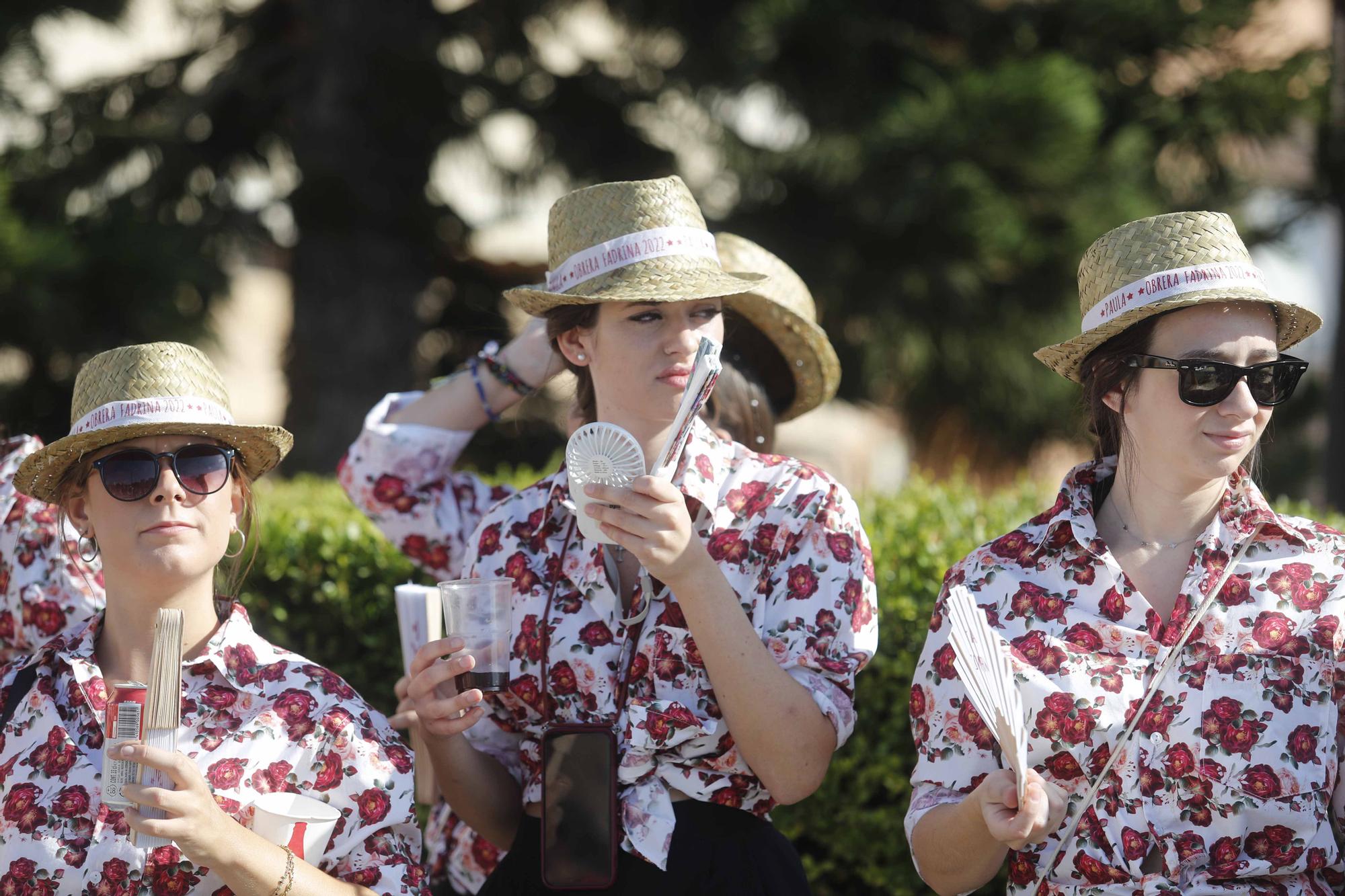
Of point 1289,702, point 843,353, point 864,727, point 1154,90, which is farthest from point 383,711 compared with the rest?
point 1154,90

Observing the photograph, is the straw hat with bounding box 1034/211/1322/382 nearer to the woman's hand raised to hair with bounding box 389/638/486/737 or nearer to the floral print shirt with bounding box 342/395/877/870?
the floral print shirt with bounding box 342/395/877/870

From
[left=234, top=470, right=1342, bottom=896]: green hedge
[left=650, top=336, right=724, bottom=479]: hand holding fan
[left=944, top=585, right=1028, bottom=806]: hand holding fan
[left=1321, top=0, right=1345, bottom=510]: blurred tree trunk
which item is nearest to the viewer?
[left=944, top=585, right=1028, bottom=806]: hand holding fan

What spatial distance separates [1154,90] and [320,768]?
8.67 m

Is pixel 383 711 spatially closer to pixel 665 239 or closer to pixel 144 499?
pixel 144 499

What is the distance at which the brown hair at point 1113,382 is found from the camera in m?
2.60

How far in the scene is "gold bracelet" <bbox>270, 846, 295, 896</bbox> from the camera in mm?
2441

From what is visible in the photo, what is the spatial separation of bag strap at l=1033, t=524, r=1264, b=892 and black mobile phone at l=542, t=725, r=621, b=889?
0.81 m

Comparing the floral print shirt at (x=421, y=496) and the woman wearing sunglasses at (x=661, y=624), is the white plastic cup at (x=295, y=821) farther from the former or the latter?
the floral print shirt at (x=421, y=496)

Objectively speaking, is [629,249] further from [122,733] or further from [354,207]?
[354,207]

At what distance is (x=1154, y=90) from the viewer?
9.69 metres

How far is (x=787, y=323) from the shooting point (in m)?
3.69

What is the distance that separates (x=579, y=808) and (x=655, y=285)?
103 cm

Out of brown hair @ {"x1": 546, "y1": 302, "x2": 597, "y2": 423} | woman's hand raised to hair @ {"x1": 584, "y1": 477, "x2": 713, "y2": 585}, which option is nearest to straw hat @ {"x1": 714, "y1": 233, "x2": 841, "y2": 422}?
brown hair @ {"x1": 546, "y1": 302, "x2": 597, "y2": 423}

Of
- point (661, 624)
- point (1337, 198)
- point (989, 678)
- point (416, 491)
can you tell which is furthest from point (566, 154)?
point (989, 678)
